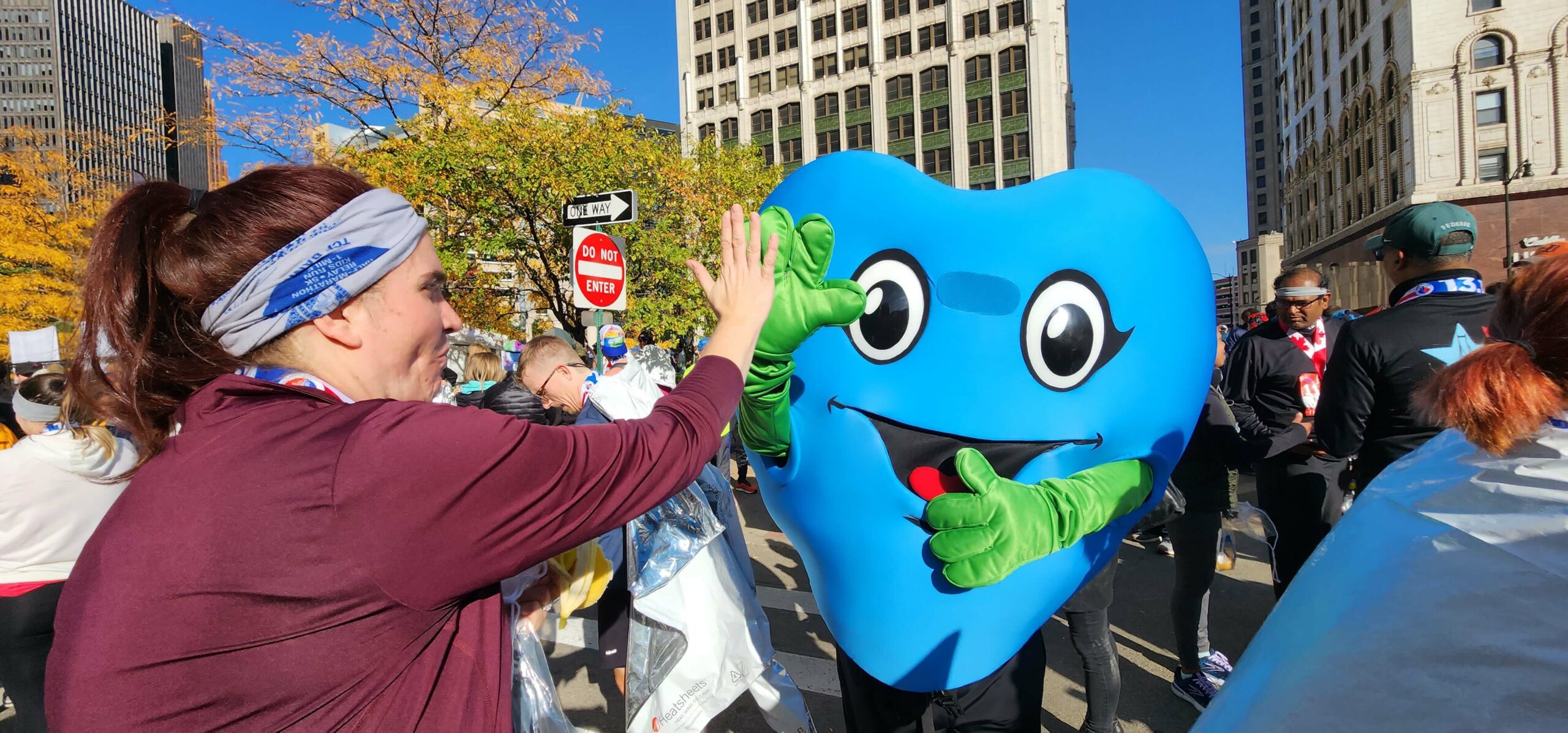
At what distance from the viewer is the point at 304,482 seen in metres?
0.89

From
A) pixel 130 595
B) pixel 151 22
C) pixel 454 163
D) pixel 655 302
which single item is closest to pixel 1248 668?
pixel 130 595

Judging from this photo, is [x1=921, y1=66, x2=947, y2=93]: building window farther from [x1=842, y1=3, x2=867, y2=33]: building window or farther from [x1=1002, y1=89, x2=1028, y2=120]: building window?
[x1=842, y1=3, x2=867, y2=33]: building window

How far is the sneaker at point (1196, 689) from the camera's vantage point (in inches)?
123

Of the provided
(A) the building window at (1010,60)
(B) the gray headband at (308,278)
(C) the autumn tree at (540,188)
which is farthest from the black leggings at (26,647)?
(A) the building window at (1010,60)

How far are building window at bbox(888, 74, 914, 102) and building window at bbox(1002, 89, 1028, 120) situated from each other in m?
5.12

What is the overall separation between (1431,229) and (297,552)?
3378mm

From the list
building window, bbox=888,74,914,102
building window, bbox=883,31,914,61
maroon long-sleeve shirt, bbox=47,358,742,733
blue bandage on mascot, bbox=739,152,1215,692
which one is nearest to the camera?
maroon long-sleeve shirt, bbox=47,358,742,733

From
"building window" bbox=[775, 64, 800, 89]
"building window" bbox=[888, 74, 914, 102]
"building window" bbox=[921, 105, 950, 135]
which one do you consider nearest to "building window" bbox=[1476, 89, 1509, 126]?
"building window" bbox=[921, 105, 950, 135]

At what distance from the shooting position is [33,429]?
329cm

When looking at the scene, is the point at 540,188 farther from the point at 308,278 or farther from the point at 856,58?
the point at 856,58

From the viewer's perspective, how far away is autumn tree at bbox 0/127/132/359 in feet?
55.8

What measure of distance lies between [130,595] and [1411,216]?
12.2 feet

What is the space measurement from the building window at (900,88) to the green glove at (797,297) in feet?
132

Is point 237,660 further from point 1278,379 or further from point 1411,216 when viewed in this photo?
point 1278,379
